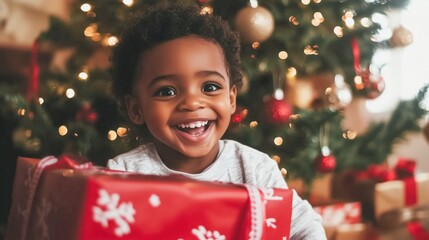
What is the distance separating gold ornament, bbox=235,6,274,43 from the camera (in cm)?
115

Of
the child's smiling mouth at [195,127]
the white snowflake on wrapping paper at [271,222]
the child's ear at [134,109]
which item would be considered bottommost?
the white snowflake on wrapping paper at [271,222]

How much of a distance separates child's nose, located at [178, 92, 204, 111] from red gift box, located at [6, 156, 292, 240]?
0.19 meters

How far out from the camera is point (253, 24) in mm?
1151

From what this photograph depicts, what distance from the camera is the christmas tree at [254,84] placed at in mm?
1234

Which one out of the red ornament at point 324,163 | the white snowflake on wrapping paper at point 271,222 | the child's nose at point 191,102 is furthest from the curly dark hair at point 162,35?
the red ornament at point 324,163

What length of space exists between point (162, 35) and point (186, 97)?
0.41 ft

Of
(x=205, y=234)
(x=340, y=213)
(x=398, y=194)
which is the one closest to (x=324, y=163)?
(x=340, y=213)

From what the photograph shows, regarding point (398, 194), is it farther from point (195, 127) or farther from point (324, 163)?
point (195, 127)

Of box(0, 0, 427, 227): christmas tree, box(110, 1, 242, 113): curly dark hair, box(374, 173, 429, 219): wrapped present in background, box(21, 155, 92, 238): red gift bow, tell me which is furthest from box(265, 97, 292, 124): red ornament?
box(21, 155, 92, 238): red gift bow

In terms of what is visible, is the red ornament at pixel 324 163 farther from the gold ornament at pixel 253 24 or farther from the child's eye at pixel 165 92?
the child's eye at pixel 165 92

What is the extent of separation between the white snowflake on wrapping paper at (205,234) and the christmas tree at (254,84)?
59 cm

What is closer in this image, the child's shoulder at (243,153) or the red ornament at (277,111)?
the child's shoulder at (243,153)

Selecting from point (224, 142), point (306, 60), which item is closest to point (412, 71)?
point (306, 60)

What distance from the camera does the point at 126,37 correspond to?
35.6 inches
